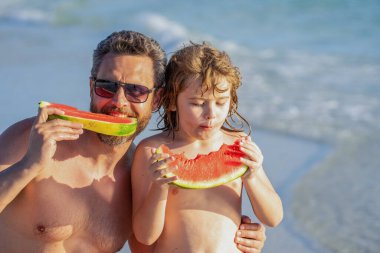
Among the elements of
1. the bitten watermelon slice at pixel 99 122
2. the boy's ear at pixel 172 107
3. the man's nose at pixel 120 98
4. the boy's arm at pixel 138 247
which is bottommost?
the boy's arm at pixel 138 247

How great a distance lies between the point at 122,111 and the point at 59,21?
10.4 meters

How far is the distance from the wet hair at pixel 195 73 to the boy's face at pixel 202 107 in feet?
0.09

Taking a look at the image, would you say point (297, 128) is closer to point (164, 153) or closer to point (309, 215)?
point (309, 215)

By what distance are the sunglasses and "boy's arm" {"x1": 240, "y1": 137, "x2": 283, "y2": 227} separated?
0.62 m

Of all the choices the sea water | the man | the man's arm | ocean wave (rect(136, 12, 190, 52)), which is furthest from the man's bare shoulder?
ocean wave (rect(136, 12, 190, 52))

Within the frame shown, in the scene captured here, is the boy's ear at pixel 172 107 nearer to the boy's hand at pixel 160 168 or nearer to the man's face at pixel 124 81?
the man's face at pixel 124 81

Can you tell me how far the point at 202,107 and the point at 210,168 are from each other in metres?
0.32

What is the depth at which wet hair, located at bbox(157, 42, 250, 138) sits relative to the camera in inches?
164

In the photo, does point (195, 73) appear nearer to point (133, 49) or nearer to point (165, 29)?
point (133, 49)

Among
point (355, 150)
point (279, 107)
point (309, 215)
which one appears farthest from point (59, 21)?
point (309, 215)

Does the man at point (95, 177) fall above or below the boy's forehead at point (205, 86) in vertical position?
below

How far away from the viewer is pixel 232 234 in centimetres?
437

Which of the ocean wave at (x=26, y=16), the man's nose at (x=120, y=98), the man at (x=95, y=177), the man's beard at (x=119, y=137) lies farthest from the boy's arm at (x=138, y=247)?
the ocean wave at (x=26, y=16)

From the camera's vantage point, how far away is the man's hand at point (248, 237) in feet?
14.4
